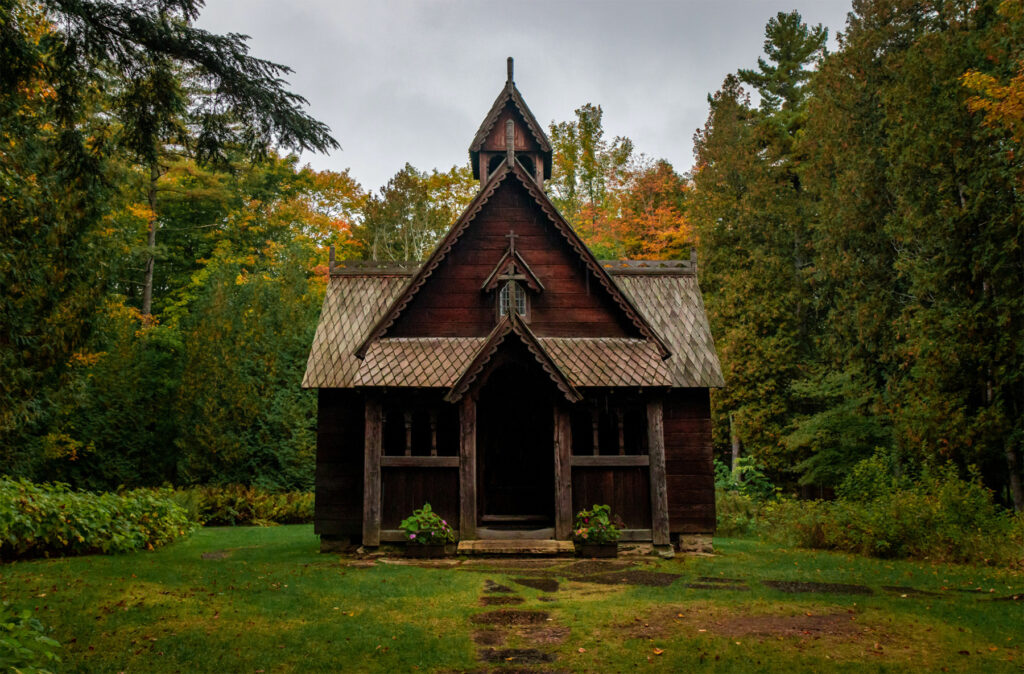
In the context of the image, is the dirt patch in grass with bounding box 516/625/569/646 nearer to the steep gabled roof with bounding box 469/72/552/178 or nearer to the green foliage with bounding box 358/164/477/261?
the steep gabled roof with bounding box 469/72/552/178

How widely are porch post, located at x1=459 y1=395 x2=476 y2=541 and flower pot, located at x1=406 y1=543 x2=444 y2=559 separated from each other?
23.0 inches

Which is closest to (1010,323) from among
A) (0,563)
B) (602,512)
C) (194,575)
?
(602,512)

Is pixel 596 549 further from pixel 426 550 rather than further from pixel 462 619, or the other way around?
pixel 462 619

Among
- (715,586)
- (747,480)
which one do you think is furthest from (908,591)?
(747,480)

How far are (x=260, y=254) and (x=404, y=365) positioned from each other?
24937 millimetres

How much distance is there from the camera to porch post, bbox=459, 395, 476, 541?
14875mm

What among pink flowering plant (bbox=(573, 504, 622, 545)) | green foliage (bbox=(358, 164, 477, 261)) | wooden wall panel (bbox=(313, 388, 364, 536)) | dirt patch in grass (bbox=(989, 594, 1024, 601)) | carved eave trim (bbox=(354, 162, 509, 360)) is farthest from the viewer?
green foliage (bbox=(358, 164, 477, 261))

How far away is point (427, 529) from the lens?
14.3 metres

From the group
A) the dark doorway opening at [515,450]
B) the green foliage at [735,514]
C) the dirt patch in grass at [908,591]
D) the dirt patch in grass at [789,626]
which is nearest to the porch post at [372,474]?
the dark doorway opening at [515,450]

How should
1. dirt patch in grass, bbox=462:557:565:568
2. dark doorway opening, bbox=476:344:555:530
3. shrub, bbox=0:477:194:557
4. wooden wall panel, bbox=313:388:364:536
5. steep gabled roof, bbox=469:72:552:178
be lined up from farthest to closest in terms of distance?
steep gabled roof, bbox=469:72:552:178 → dark doorway opening, bbox=476:344:555:530 → wooden wall panel, bbox=313:388:364:536 → dirt patch in grass, bbox=462:557:565:568 → shrub, bbox=0:477:194:557

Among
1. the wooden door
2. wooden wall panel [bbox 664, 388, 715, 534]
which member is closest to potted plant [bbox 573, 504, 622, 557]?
wooden wall panel [bbox 664, 388, 715, 534]

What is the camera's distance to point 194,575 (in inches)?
A: 436

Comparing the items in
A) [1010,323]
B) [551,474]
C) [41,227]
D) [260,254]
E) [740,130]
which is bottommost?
[551,474]

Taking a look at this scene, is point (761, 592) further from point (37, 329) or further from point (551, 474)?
point (37, 329)
